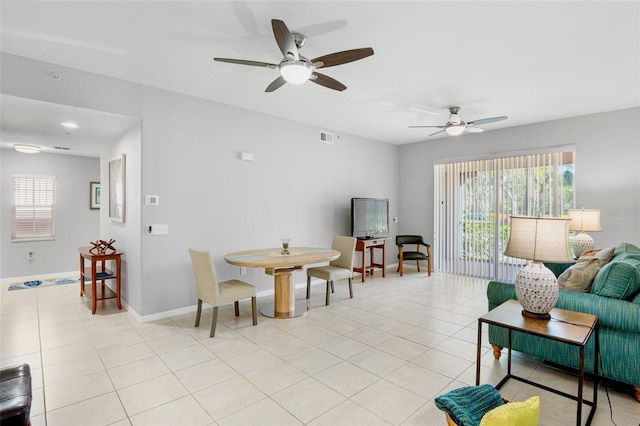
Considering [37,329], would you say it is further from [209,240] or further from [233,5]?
[233,5]

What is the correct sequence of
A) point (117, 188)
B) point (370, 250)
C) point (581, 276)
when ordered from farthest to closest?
point (370, 250) → point (117, 188) → point (581, 276)

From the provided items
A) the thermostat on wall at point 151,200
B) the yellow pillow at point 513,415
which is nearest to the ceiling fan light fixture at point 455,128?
the yellow pillow at point 513,415

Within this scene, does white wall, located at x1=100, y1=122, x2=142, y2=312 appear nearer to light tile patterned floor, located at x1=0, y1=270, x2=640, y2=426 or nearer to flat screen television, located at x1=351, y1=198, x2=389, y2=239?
light tile patterned floor, located at x1=0, y1=270, x2=640, y2=426

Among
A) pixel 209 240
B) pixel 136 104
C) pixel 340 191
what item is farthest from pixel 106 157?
pixel 340 191

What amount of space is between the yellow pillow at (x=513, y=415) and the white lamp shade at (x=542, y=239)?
3.03ft

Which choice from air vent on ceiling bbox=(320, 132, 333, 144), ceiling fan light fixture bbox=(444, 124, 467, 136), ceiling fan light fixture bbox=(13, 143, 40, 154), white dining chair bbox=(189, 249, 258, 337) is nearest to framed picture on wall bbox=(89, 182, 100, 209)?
ceiling fan light fixture bbox=(13, 143, 40, 154)

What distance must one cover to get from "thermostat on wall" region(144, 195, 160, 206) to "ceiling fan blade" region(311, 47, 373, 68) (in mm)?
2522

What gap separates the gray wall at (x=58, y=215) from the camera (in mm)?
5938

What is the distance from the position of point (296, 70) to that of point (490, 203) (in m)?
4.98

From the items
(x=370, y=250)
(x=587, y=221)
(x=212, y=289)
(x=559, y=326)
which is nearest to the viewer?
(x=559, y=326)

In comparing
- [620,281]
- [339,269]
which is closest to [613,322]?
[620,281]

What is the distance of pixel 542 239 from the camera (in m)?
2.07

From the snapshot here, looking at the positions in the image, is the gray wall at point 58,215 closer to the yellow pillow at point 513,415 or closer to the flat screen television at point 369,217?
the flat screen television at point 369,217

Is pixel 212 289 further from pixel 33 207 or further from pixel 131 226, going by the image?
pixel 33 207
